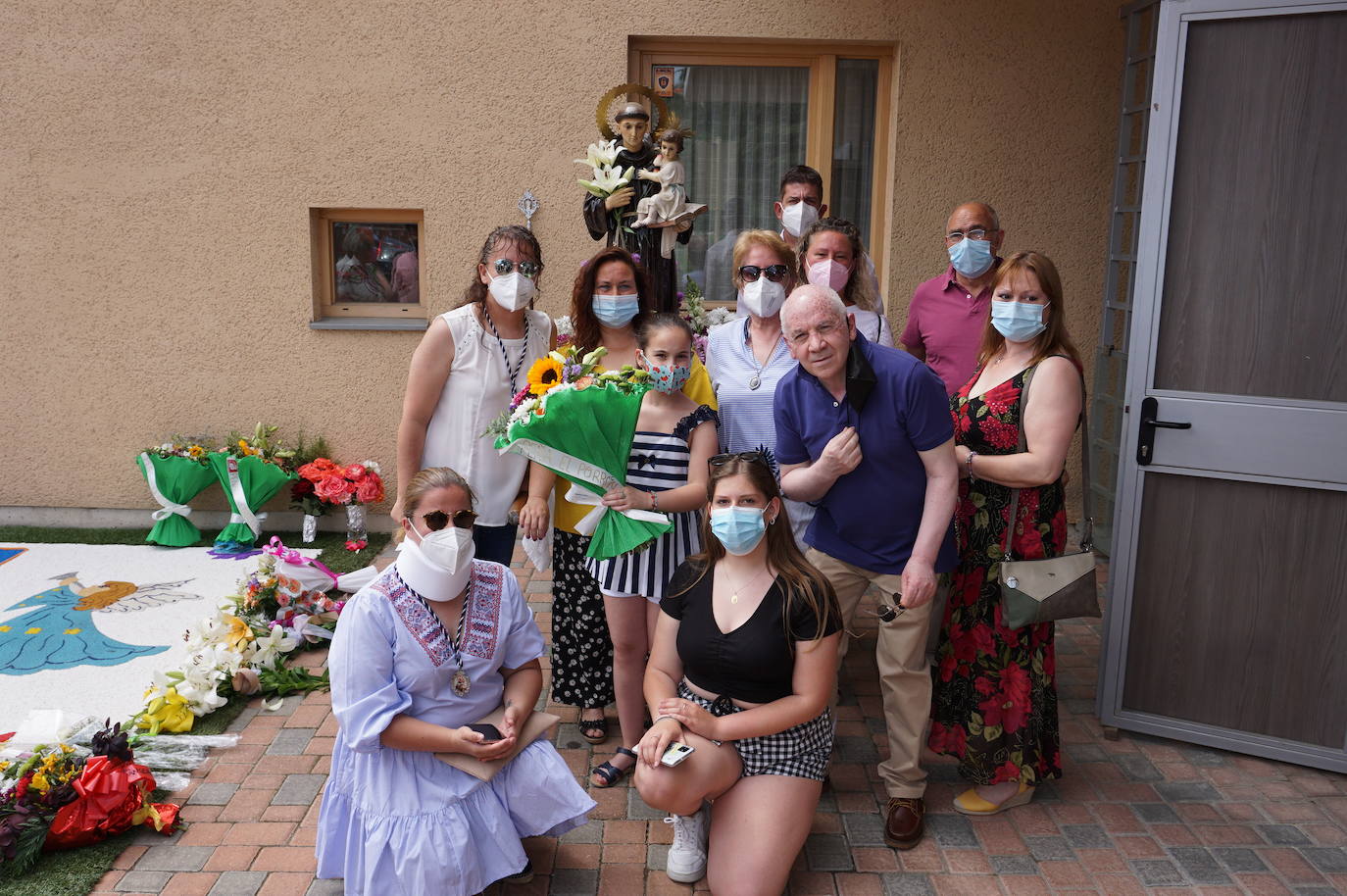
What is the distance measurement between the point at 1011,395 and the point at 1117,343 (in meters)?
3.56

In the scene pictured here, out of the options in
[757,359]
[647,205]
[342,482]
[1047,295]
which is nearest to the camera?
[1047,295]

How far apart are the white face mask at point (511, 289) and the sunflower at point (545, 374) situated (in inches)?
17.2

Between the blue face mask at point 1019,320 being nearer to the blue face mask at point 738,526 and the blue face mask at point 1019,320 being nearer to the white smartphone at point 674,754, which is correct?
the blue face mask at point 738,526

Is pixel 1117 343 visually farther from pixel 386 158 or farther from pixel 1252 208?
pixel 386 158

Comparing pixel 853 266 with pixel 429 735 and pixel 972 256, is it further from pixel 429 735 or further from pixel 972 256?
pixel 429 735

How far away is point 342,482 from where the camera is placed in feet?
21.8

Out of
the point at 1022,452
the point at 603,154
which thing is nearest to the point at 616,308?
the point at 603,154

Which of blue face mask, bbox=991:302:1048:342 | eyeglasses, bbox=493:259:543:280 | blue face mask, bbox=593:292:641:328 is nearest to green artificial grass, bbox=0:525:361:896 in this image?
eyeglasses, bbox=493:259:543:280

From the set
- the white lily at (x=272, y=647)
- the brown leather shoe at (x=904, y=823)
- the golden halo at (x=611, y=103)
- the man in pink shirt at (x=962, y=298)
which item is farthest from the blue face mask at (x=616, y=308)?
Result: the white lily at (x=272, y=647)

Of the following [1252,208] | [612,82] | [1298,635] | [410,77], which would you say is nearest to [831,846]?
[1298,635]

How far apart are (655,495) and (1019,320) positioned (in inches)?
54.7

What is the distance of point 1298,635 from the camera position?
4.08 m

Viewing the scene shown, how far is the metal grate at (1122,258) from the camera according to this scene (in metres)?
6.24

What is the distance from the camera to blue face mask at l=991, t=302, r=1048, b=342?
3557 millimetres
